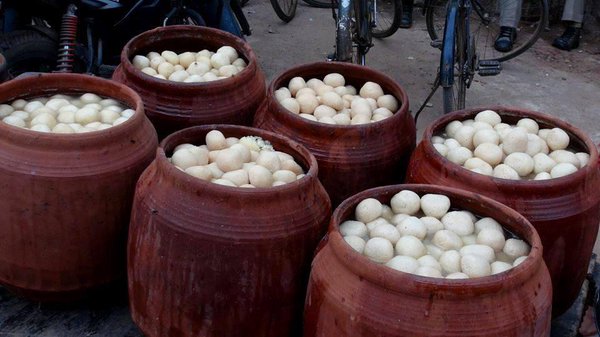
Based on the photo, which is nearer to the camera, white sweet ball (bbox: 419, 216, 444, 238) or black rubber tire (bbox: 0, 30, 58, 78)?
white sweet ball (bbox: 419, 216, 444, 238)

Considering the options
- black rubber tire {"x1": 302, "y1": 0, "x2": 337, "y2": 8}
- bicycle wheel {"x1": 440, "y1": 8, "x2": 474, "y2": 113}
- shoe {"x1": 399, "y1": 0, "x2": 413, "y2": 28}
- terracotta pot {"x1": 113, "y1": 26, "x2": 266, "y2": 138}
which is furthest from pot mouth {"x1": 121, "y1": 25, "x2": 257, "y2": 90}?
black rubber tire {"x1": 302, "y1": 0, "x2": 337, "y2": 8}

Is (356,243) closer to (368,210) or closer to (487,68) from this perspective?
(368,210)

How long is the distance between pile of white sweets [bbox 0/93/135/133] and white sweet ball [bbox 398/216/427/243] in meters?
0.96

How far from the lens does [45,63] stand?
440cm

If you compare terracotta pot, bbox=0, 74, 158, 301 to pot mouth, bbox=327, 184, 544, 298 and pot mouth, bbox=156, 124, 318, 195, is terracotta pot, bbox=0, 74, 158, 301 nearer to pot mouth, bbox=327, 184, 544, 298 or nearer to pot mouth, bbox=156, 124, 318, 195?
pot mouth, bbox=156, 124, 318, 195

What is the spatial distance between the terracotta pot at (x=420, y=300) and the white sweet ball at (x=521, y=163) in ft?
1.62

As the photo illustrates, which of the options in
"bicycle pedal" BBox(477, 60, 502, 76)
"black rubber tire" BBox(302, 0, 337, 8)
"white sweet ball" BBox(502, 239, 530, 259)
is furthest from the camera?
"black rubber tire" BBox(302, 0, 337, 8)

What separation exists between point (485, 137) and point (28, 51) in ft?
9.40

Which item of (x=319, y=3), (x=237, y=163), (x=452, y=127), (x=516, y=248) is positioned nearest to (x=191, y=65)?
(x=237, y=163)

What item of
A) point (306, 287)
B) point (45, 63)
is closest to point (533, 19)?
point (45, 63)

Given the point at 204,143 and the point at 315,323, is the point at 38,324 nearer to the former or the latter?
the point at 204,143

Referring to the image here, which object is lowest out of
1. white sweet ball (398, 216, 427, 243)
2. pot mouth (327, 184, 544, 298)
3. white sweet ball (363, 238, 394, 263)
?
white sweet ball (398, 216, 427, 243)

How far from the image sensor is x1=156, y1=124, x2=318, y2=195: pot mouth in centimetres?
196

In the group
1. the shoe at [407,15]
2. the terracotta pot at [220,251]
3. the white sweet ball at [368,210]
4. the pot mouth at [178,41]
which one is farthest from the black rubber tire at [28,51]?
the shoe at [407,15]
